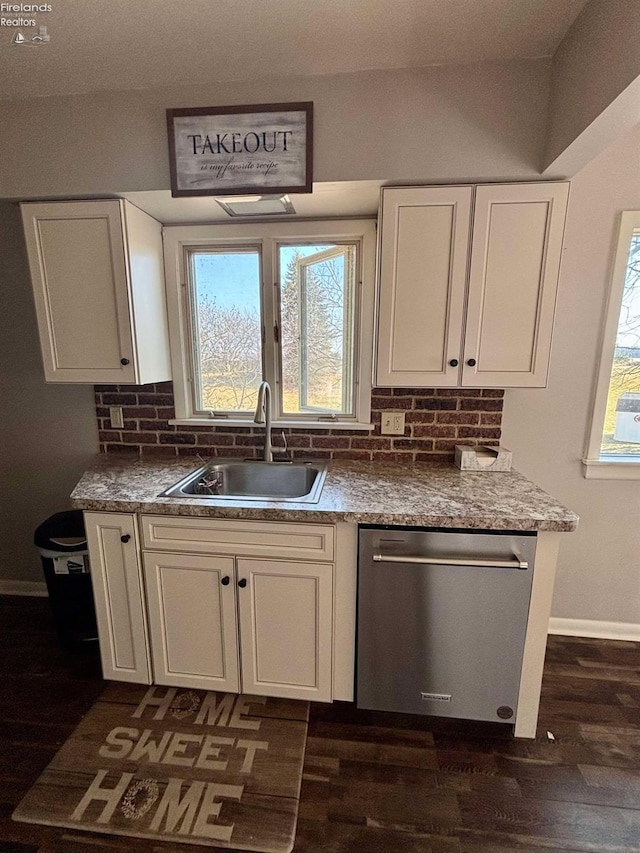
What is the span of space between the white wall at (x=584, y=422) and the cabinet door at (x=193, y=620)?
157cm

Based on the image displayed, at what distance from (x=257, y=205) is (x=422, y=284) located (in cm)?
82

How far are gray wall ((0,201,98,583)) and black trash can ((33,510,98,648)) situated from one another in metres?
0.42

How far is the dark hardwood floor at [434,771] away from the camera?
1.22m

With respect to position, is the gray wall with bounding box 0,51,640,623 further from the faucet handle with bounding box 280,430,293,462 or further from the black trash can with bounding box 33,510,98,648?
the faucet handle with bounding box 280,430,293,462

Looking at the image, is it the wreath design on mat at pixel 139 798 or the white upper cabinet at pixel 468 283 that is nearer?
the wreath design on mat at pixel 139 798

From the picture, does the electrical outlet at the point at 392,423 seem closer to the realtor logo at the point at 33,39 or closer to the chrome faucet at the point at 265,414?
the chrome faucet at the point at 265,414

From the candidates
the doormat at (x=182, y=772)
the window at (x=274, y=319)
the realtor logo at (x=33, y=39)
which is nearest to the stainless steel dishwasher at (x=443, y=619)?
the doormat at (x=182, y=772)

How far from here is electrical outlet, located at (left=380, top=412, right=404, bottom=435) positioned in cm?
200

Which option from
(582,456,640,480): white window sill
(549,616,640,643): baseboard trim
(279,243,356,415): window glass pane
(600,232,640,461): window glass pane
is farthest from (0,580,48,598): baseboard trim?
(600,232,640,461): window glass pane

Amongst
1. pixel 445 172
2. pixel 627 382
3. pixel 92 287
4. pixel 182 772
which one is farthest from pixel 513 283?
pixel 182 772

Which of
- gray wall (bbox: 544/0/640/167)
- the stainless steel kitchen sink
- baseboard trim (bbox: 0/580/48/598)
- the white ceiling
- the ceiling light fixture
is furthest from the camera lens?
baseboard trim (bbox: 0/580/48/598)

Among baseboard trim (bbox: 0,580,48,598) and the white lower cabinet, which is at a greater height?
the white lower cabinet

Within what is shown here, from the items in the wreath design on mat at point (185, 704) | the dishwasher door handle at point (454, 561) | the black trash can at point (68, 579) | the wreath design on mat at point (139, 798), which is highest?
the dishwasher door handle at point (454, 561)

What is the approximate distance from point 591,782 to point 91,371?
8.61 ft
